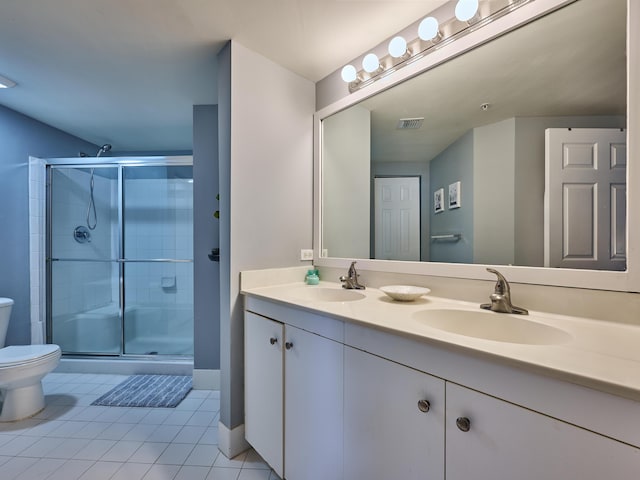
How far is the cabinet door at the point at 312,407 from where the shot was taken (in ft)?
3.20

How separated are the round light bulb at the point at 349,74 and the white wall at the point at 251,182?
0.36 metres

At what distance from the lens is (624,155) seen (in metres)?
0.85

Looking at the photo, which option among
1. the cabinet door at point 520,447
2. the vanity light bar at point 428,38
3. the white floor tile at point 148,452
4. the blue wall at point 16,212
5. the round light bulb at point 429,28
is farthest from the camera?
the blue wall at point 16,212

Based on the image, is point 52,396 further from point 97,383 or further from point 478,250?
point 478,250

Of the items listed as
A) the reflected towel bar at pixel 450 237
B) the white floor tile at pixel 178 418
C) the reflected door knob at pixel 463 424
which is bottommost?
the white floor tile at pixel 178 418

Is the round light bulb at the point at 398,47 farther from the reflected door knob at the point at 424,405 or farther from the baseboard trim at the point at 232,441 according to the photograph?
the baseboard trim at the point at 232,441

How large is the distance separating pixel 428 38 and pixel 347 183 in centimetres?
82

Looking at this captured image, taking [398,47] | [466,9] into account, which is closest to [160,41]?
[398,47]

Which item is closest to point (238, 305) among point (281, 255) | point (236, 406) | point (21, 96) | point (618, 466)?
point (281, 255)

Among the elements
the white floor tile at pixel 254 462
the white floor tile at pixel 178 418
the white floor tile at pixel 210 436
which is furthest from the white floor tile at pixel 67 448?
the white floor tile at pixel 254 462

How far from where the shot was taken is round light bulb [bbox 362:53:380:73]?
1.44m

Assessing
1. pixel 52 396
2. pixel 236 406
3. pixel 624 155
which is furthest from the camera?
pixel 52 396

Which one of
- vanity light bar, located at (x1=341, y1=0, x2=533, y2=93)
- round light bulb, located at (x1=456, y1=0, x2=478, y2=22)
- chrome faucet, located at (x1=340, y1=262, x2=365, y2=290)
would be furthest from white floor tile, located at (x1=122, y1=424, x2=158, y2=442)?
round light bulb, located at (x1=456, y1=0, x2=478, y2=22)

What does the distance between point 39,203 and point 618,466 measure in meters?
3.79
